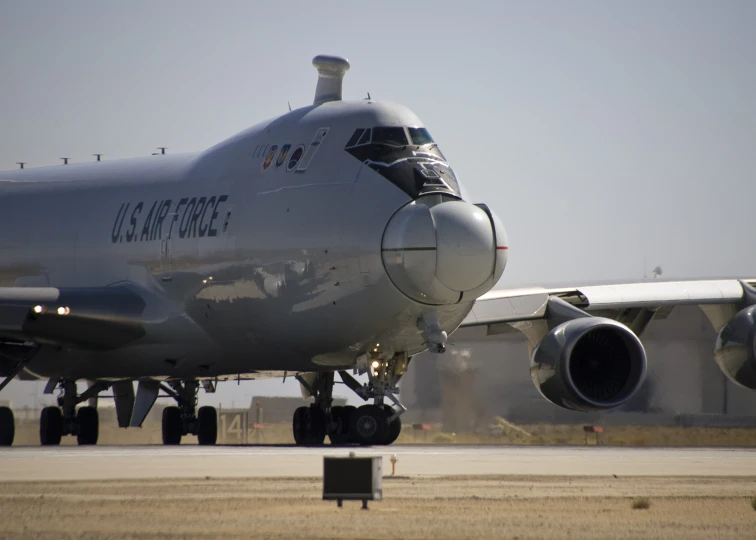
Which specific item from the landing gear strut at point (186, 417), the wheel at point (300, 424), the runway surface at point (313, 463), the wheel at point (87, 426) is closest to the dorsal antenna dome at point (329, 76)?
the wheel at point (300, 424)

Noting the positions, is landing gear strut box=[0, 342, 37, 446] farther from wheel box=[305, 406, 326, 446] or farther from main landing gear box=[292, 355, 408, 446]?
main landing gear box=[292, 355, 408, 446]

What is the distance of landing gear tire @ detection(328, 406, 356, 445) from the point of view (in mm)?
25469

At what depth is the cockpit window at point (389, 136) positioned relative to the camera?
22812 millimetres

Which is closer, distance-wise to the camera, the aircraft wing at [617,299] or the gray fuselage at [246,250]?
the gray fuselage at [246,250]

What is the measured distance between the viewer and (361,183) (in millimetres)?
22344

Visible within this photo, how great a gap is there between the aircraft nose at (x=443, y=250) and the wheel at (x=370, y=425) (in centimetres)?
218

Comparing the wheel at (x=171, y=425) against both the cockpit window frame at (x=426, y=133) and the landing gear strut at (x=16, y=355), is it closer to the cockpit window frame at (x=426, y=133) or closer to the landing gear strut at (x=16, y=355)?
the landing gear strut at (x=16, y=355)

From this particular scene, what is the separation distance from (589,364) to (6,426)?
12.2m

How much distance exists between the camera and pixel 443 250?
827 inches

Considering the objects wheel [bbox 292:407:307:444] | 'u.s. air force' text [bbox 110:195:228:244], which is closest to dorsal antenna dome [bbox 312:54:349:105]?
'u.s. air force' text [bbox 110:195:228:244]

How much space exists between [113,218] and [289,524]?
1666cm

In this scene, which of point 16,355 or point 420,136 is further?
point 16,355

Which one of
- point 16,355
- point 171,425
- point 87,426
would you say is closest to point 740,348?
point 171,425

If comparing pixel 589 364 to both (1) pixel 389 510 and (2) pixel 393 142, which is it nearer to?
(2) pixel 393 142
